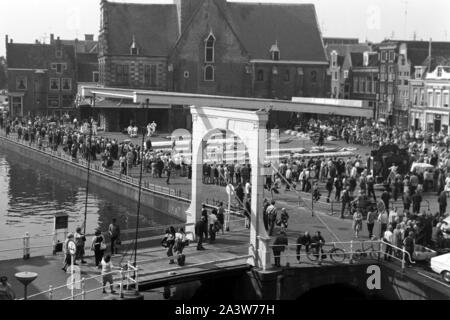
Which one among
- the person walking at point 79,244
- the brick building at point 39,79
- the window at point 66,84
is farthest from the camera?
the window at point 66,84

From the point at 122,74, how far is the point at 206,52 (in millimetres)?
8958

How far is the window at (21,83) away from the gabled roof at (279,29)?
28918 mm

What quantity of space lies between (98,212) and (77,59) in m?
59.1

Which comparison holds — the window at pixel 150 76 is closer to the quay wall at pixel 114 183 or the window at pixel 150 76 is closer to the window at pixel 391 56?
the quay wall at pixel 114 183

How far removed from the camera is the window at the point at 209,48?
74.6 m

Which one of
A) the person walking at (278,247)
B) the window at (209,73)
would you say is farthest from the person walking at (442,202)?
the window at (209,73)

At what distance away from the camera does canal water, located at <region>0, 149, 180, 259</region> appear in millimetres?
37625

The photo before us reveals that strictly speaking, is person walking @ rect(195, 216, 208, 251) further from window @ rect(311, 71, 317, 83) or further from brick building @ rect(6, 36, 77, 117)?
brick building @ rect(6, 36, 77, 117)

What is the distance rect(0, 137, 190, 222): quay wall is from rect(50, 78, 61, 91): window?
29284 mm

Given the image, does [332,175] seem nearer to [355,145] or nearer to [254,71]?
[355,145]

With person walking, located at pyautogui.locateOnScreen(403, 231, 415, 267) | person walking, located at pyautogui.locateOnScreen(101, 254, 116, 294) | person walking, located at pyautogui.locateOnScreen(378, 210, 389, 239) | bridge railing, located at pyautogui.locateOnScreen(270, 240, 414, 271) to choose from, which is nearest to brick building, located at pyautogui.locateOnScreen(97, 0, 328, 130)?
person walking, located at pyautogui.locateOnScreen(378, 210, 389, 239)

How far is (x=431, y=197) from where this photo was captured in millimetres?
35531

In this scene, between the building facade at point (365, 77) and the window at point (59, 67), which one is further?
the window at point (59, 67)
